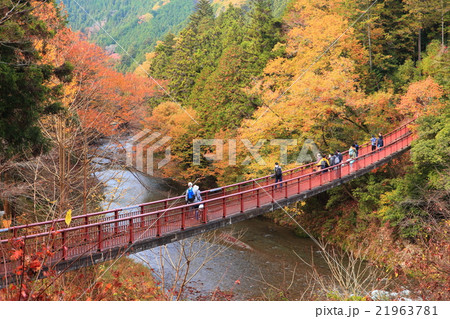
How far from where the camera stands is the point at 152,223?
30.9 feet

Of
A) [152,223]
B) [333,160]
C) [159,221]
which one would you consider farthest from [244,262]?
[152,223]

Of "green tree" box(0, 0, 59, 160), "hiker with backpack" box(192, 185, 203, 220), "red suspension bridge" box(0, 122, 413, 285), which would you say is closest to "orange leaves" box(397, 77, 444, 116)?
"red suspension bridge" box(0, 122, 413, 285)

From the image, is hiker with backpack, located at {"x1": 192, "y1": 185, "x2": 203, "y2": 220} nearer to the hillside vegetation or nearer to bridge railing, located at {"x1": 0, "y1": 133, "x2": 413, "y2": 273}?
bridge railing, located at {"x1": 0, "y1": 133, "x2": 413, "y2": 273}

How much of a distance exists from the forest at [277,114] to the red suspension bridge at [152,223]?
2.21 feet

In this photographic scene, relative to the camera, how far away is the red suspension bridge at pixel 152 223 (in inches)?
A: 304

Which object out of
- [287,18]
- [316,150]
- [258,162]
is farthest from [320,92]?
[287,18]

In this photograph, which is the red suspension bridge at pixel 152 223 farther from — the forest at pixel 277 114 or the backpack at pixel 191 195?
the forest at pixel 277 114

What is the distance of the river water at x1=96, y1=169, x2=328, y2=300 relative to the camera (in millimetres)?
13188

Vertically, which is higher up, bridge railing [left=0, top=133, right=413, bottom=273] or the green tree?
the green tree

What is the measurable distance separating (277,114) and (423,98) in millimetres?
7042

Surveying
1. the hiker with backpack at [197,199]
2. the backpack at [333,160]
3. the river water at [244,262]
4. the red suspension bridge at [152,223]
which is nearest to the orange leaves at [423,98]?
the red suspension bridge at [152,223]

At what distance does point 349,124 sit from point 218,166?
851 centimetres

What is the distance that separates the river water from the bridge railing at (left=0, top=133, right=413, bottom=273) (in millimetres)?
809

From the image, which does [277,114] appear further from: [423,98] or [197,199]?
[197,199]
